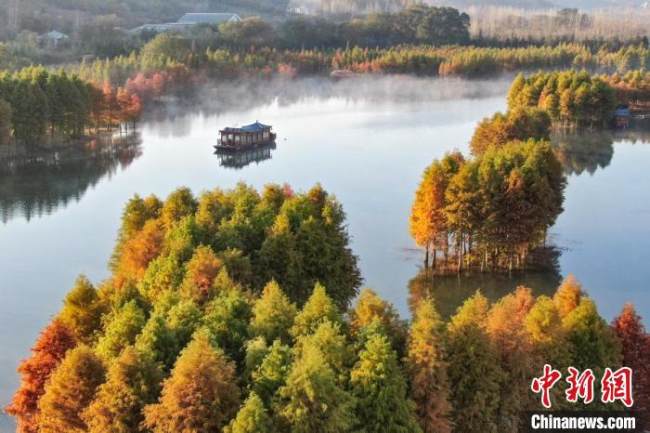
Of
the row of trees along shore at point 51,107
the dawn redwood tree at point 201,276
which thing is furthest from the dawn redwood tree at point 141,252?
the row of trees along shore at point 51,107

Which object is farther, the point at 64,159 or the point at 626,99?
the point at 626,99

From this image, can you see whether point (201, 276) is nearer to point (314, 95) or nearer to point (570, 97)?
point (570, 97)

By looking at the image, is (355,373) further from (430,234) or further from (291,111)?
(291,111)

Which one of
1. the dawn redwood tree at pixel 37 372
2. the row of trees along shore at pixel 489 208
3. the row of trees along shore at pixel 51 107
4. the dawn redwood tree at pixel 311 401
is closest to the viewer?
the dawn redwood tree at pixel 311 401

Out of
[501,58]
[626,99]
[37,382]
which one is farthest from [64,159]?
[501,58]

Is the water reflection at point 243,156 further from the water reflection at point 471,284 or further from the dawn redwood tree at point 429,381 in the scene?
the dawn redwood tree at point 429,381

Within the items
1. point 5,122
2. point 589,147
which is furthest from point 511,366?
point 589,147
